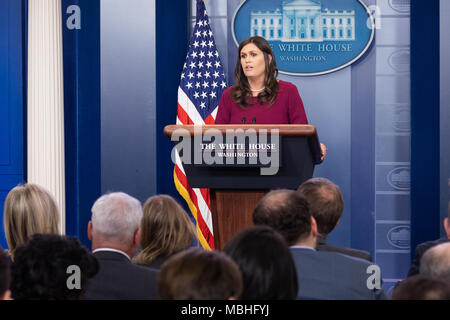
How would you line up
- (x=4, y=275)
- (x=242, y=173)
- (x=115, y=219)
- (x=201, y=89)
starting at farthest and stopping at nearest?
(x=201, y=89), (x=242, y=173), (x=115, y=219), (x=4, y=275)

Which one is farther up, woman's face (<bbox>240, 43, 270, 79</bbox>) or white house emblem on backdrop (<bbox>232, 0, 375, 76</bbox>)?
white house emblem on backdrop (<bbox>232, 0, 375, 76</bbox>)

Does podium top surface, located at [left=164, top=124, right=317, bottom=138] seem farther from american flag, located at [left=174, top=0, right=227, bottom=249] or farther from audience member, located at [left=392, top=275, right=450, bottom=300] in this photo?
american flag, located at [left=174, top=0, right=227, bottom=249]

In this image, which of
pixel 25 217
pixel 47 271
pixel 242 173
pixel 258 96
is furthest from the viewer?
pixel 258 96

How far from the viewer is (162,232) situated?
249 centimetres

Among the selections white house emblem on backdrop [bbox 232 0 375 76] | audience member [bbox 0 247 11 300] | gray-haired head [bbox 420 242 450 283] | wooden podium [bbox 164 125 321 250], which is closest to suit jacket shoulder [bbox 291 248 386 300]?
gray-haired head [bbox 420 242 450 283]

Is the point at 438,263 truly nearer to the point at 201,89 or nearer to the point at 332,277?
the point at 332,277

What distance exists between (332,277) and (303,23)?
3.73 meters

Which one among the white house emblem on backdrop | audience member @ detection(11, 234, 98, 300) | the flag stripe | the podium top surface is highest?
the white house emblem on backdrop

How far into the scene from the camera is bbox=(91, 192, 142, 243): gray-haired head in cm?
244

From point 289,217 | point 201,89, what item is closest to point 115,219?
point 289,217

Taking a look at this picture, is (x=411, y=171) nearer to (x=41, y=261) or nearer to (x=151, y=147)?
(x=151, y=147)

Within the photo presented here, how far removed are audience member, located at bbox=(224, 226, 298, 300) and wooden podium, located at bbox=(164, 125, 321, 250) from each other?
1.28 m

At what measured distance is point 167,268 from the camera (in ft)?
4.89

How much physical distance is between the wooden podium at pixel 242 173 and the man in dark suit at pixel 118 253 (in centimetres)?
52
